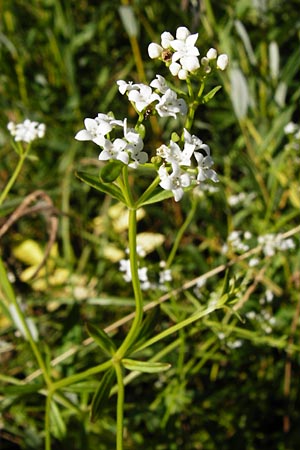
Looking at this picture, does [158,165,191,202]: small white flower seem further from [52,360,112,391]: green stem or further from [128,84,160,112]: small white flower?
[52,360,112,391]: green stem

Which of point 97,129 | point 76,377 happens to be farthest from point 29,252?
point 97,129

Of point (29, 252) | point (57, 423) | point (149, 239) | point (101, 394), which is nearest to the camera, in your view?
point (101, 394)

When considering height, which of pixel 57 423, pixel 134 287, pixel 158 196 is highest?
pixel 158 196

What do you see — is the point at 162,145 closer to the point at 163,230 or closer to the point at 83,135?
the point at 83,135

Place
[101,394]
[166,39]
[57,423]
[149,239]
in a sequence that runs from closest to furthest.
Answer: [166,39] < [101,394] < [57,423] < [149,239]

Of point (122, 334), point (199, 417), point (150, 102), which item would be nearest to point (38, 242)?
point (122, 334)

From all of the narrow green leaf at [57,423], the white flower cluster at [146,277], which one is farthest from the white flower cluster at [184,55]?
the narrow green leaf at [57,423]

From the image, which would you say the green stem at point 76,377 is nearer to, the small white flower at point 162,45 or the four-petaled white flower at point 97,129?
the four-petaled white flower at point 97,129
